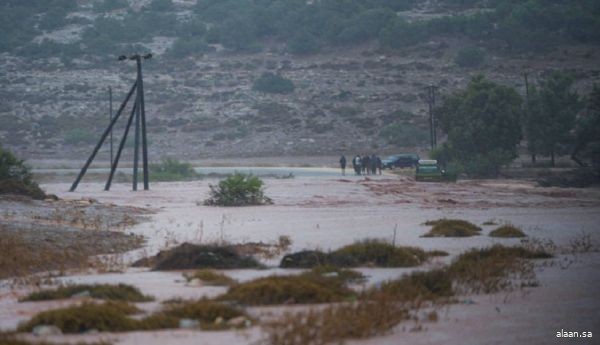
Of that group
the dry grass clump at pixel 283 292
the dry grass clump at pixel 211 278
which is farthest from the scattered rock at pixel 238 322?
the dry grass clump at pixel 211 278

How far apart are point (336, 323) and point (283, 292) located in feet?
7.95

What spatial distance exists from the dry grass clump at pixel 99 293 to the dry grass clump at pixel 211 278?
4.95ft

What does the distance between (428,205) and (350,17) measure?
311ft

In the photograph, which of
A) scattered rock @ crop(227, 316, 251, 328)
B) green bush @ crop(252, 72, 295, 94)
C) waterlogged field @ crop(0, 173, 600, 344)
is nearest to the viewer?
waterlogged field @ crop(0, 173, 600, 344)

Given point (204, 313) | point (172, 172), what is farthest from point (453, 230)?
point (172, 172)

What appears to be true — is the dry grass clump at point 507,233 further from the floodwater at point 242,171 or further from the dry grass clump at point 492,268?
the floodwater at point 242,171

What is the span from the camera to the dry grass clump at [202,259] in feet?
64.1

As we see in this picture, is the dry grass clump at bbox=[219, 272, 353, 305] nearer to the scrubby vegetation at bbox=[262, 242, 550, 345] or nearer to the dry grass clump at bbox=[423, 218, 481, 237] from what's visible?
the scrubby vegetation at bbox=[262, 242, 550, 345]

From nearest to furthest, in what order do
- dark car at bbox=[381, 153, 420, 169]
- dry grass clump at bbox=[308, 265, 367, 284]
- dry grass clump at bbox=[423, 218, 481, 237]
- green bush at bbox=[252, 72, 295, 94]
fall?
dry grass clump at bbox=[308, 265, 367, 284], dry grass clump at bbox=[423, 218, 481, 237], dark car at bbox=[381, 153, 420, 169], green bush at bbox=[252, 72, 295, 94]

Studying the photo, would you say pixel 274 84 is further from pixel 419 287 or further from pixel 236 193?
pixel 419 287

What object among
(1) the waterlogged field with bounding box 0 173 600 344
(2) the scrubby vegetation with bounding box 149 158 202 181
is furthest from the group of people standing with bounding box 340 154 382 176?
(1) the waterlogged field with bounding box 0 173 600 344

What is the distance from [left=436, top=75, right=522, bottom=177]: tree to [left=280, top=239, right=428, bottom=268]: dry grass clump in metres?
50.1

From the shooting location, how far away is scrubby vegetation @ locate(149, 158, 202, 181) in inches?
2835

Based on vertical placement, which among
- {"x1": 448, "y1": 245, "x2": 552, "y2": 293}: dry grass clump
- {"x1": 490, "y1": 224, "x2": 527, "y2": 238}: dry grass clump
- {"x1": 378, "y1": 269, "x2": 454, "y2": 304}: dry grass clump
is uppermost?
{"x1": 378, "y1": 269, "x2": 454, "y2": 304}: dry grass clump
